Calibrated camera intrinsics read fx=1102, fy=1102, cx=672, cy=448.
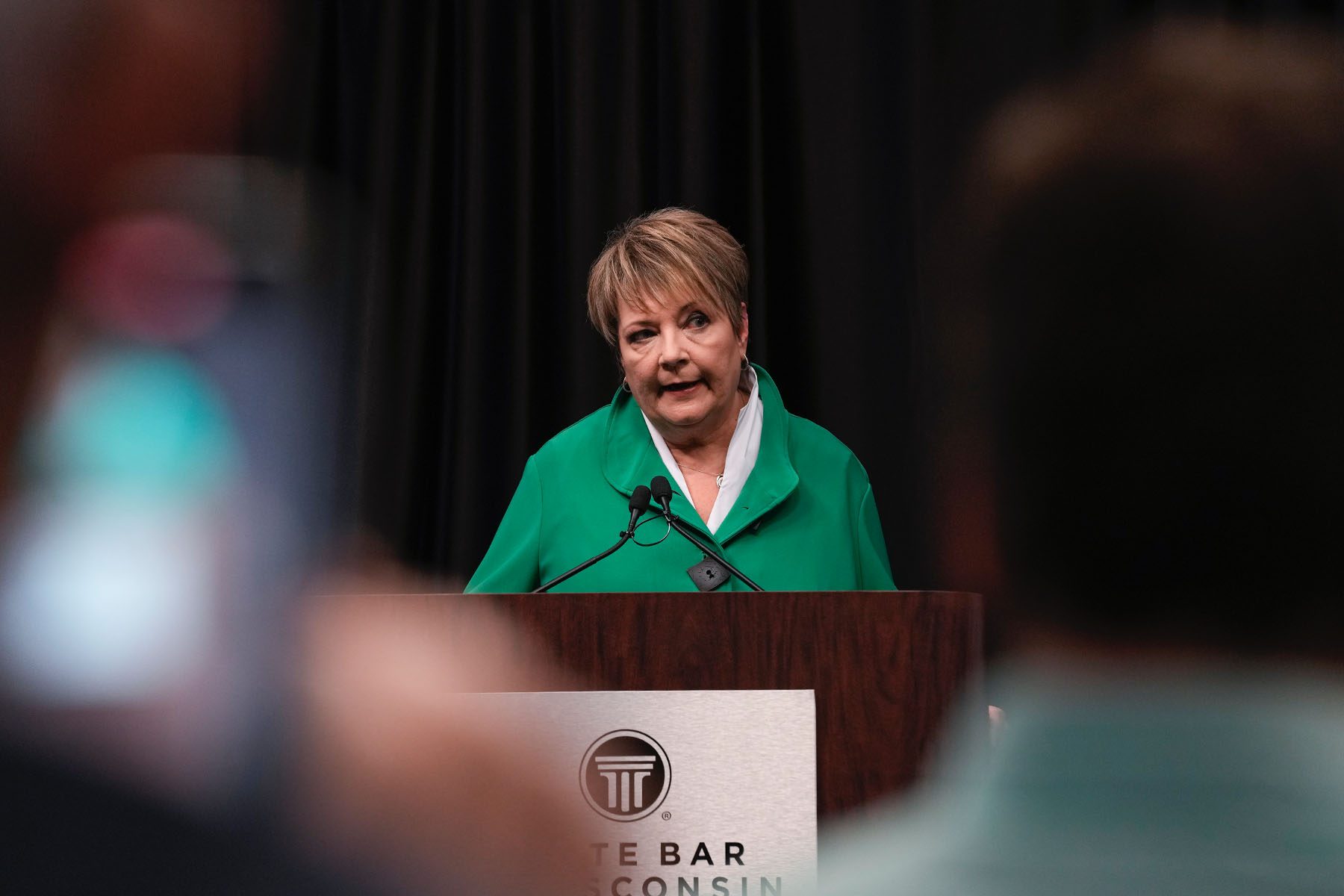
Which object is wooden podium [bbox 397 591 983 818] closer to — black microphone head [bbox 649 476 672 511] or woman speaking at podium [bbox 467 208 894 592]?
black microphone head [bbox 649 476 672 511]

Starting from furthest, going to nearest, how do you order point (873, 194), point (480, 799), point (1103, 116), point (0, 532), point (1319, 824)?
1. point (1103, 116)
2. point (873, 194)
3. point (1319, 824)
4. point (480, 799)
5. point (0, 532)

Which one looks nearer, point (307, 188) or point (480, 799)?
point (480, 799)

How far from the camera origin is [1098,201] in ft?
6.79

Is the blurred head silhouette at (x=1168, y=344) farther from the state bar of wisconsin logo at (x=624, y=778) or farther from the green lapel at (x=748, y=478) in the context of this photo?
the state bar of wisconsin logo at (x=624, y=778)

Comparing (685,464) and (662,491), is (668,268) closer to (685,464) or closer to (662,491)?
(685,464)

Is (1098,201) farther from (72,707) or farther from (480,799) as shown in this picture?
(72,707)

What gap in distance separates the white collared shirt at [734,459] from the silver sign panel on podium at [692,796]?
22.6 inches

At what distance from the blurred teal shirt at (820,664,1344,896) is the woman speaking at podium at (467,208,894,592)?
32 cm

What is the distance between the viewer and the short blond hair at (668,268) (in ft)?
4.36

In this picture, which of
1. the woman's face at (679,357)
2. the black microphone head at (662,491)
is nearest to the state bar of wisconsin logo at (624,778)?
the black microphone head at (662,491)

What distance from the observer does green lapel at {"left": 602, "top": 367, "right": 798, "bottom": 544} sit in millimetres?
1293

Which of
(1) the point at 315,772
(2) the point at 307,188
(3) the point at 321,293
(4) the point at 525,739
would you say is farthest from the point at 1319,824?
(2) the point at 307,188

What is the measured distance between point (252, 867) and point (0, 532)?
25 cm

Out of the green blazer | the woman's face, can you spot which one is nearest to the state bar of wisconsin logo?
the green blazer
